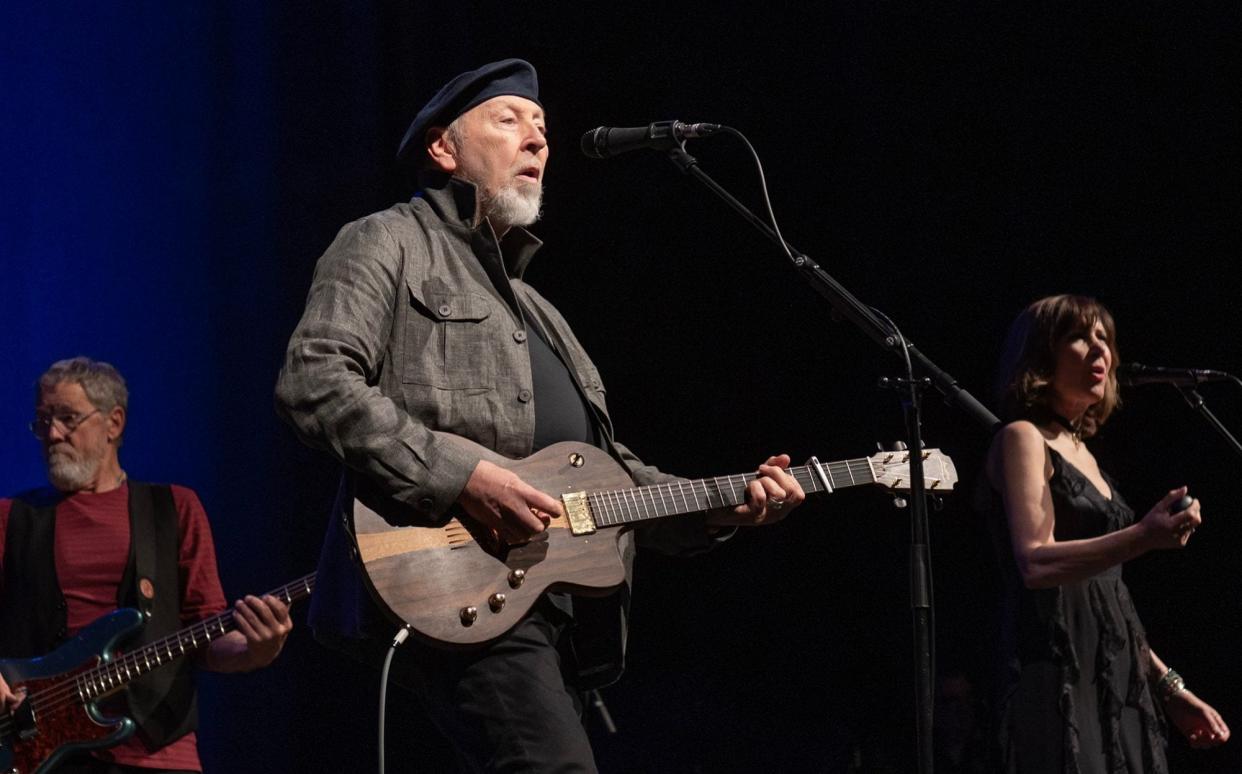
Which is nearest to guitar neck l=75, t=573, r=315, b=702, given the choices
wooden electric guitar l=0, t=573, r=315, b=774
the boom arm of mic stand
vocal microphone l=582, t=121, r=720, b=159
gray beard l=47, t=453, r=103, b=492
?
wooden electric guitar l=0, t=573, r=315, b=774

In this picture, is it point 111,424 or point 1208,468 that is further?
point 1208,468

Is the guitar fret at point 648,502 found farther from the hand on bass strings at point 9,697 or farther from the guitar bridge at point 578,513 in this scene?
the hand on bass strings at point 9,697

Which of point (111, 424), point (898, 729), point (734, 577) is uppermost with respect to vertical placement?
point (111, 424)

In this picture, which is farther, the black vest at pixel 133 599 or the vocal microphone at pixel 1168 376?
the black vest at pixel 133 599

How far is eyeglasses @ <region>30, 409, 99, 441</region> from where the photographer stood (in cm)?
418

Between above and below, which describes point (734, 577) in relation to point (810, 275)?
below

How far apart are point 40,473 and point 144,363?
56 cm

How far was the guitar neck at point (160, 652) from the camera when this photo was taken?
3.91 metres

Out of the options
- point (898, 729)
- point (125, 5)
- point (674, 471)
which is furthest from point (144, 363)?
point (898, 729)

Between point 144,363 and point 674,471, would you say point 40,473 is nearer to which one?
point 144,363

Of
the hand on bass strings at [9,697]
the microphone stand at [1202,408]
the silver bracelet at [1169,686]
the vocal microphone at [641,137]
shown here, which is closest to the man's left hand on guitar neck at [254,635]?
the hand on bass strings at [9,697]

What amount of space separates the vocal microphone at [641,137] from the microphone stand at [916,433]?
3 centimetres

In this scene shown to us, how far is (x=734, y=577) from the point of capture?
4.98m

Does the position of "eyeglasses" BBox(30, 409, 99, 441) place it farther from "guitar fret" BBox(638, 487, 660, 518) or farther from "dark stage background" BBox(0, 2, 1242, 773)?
"guitar fret" BBox(638, 487, 660, 518)
